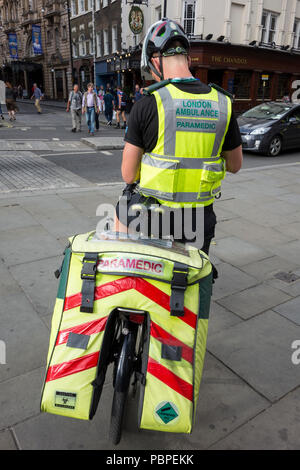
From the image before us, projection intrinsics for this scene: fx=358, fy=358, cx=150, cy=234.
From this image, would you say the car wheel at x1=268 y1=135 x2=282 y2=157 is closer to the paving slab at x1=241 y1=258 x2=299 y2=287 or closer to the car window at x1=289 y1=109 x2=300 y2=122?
the car window at x1=289 y1=109 x2=300 y2=122

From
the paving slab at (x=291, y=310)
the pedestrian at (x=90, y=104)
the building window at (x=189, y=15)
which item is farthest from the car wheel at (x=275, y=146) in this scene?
the building window at (x=189, y=15)

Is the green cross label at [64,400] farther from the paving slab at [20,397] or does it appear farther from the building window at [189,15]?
the building window at [189,15]

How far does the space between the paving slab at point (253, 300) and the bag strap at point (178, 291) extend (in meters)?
1.81

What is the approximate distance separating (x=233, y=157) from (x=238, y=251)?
2.61 meters

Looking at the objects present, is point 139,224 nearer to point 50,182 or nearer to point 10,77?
point 50,182

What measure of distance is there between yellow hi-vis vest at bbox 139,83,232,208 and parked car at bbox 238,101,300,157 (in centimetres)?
978

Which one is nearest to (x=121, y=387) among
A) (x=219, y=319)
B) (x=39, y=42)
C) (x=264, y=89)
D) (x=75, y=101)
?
(x=219, y=319)

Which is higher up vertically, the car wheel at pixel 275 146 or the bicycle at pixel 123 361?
the bicycle at pixel 123 361

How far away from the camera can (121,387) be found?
1.69m

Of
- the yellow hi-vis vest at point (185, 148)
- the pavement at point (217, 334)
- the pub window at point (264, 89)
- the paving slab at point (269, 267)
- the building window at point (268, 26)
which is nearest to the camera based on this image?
the yellow hi-vis vest at point (185, 148)

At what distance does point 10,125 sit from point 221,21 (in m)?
16.0

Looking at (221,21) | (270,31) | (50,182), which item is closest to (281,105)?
(50,182)

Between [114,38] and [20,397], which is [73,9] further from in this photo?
[20,397]

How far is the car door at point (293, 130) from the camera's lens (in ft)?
38.2
